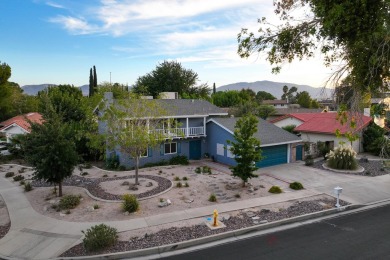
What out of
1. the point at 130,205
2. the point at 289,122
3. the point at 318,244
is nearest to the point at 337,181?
the point at 318,244

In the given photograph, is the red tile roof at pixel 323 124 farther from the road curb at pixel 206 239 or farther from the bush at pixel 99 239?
the bush at pixel 99 239

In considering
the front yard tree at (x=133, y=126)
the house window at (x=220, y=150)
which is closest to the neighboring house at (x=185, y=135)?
the house window at (x=220, y=150)

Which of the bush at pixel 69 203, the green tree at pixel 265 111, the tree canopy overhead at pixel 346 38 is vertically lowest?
the bush at pixel 69 203

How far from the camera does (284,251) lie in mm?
11117

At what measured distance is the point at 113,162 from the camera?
86.6 feet

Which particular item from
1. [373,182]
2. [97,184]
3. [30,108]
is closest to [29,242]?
[97,184]

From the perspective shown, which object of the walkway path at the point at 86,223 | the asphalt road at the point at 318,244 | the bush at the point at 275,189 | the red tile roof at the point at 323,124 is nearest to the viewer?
the asphalt road at the point at 318,244

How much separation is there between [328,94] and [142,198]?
12789 mm

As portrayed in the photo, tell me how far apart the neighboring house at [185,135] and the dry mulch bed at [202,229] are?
13756 millimetres

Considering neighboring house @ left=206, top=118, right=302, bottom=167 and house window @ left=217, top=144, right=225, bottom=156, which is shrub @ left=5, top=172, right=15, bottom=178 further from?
house window @ left=217, top=144, right=225, bottom=156

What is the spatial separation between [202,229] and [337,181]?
13.0m

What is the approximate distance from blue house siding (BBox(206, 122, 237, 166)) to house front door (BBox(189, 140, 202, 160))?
96 cm

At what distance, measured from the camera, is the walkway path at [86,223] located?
1170 centimetres

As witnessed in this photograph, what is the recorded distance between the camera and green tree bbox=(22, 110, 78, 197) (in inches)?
644
